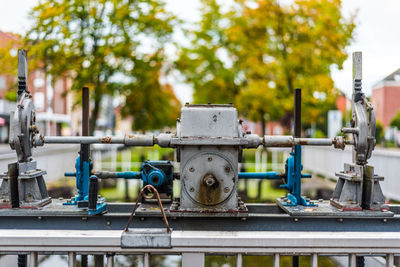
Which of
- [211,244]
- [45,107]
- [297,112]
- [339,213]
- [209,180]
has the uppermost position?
[45,107]

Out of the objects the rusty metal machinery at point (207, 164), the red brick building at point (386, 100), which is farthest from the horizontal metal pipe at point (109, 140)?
the red brick building at point (386, 100)

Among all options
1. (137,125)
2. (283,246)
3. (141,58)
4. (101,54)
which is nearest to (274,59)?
(141,58)

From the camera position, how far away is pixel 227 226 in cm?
341

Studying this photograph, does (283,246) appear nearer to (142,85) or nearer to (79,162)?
(79,162)

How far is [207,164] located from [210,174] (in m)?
0.09

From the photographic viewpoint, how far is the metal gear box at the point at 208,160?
11.1 ft

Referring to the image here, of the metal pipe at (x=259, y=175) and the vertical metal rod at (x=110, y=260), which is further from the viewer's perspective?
the metal pipe at (x=259, y=175)

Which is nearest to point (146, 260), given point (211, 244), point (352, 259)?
point (211, 244)

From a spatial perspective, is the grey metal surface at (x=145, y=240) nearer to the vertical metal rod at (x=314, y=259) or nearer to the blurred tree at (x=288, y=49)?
the vertical metal rod at (x=314, y=259)

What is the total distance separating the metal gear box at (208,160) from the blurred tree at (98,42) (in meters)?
9.71

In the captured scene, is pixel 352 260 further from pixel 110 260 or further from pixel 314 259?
pixel 110 260

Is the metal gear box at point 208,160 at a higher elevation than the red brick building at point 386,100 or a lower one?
lower

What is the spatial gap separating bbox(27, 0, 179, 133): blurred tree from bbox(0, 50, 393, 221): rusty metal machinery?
8979 mm

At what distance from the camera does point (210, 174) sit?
3385 millimetres
